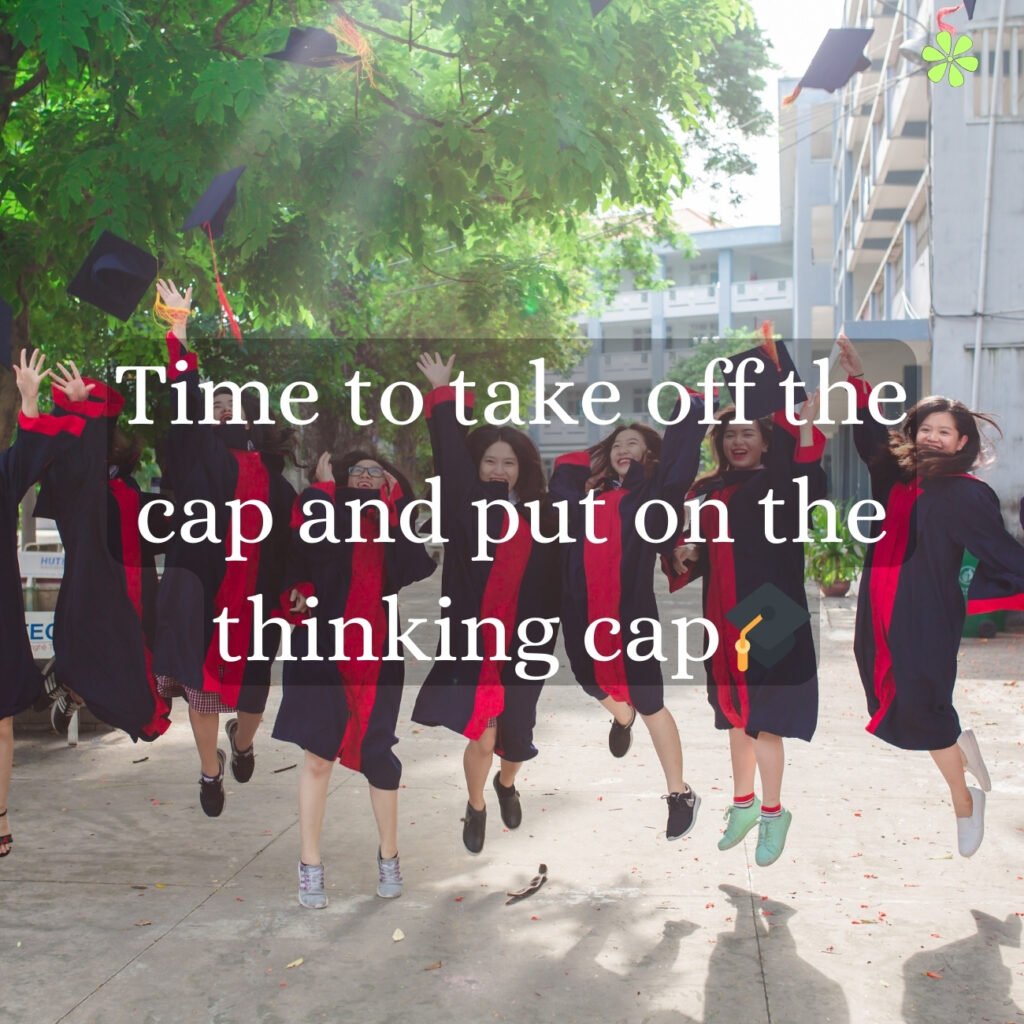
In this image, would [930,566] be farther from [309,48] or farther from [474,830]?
[309,48]

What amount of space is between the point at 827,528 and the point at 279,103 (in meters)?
11.8

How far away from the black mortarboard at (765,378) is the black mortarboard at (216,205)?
2.05 metres

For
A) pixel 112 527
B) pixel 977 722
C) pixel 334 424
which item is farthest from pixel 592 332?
pixel 112 527

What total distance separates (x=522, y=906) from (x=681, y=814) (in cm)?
72

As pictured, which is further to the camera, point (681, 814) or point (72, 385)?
point (681, 814)

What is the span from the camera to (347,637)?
203 inches

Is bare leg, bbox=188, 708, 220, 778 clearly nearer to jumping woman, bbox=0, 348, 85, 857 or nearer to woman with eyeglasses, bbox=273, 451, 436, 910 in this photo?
woman with eyeglasses, bbox=273, 451, 436, 910

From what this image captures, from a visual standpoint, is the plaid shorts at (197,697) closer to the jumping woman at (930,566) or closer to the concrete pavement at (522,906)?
the concrete pavement at (522,906)

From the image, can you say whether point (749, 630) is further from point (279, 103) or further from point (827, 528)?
point (827, 528)

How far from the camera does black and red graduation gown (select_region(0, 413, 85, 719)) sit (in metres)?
5.13

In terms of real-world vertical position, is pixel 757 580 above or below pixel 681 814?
above

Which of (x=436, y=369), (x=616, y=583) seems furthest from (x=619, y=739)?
(x=436, y=369)

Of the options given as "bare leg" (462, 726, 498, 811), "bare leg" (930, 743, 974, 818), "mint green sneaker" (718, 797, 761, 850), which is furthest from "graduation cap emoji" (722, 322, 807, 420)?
"bare leg" (462, 726, 498, 811)

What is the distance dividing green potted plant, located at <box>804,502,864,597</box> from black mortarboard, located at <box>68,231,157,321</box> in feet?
44.2
